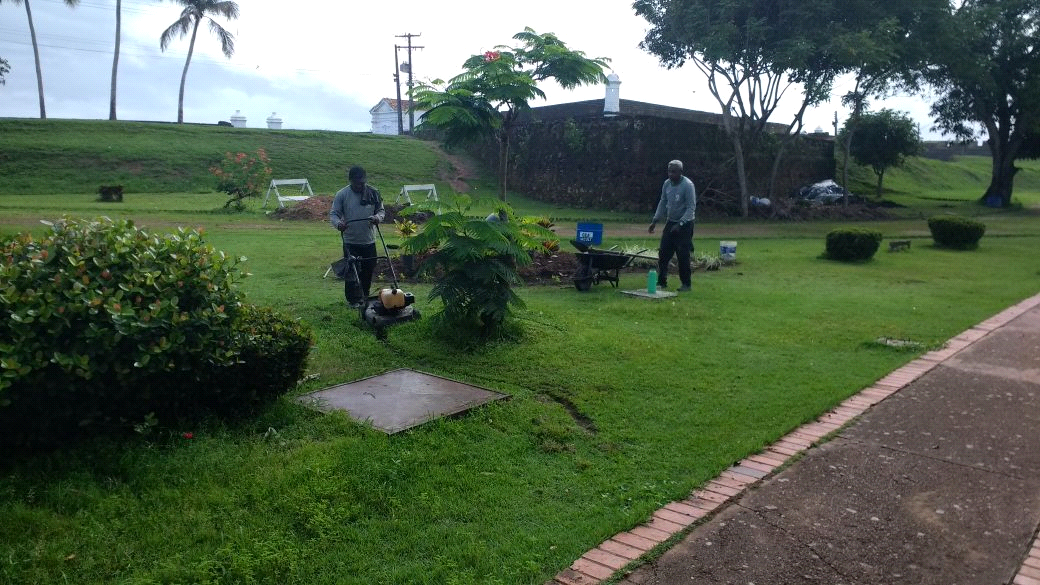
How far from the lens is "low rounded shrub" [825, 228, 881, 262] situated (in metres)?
15.2

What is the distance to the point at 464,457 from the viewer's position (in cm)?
464

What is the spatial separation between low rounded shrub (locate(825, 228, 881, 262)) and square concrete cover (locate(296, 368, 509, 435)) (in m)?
11.6

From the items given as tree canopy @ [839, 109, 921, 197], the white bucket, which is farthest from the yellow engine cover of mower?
tree canopy @ [839, 109, 921, 197]

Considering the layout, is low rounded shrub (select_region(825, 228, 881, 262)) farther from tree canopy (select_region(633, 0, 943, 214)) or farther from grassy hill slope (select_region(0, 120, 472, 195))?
grassy hill slope (select_region(0, 120, 472, 195))

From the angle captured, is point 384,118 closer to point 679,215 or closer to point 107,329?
point 679,215

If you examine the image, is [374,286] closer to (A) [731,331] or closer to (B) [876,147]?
(A) [731,331]

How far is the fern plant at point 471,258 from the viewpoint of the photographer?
6788 millimetres

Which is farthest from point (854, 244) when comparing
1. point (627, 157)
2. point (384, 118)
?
point (384, 118)

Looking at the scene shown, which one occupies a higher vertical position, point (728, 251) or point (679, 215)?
point (679, 215)

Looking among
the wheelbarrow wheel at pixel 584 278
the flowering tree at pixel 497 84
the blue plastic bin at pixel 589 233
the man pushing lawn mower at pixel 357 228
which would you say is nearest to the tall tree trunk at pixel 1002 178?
the blue plastic bin at pixel 589 233

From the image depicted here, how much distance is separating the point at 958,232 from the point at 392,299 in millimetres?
15519

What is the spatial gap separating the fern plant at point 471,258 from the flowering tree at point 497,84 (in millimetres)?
1262

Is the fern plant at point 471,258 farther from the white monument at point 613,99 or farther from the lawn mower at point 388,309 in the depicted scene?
the white monument at point 613,99

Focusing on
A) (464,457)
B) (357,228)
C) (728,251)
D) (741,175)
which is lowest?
(464,457)
